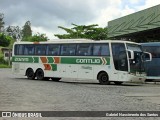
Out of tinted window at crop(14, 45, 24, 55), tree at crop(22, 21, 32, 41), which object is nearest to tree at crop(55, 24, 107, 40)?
tinted window at crop(14, 45, 24, 55)

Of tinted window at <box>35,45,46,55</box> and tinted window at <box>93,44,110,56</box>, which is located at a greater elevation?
tinted window at <box>35,45,46,55</box>

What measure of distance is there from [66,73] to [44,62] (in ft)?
7.56

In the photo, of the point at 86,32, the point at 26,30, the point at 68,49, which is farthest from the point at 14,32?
the point at 68,49

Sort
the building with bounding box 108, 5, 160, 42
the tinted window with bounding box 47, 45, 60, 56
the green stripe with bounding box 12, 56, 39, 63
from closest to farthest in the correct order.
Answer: the tinted window with bounding box 47, 45, 60, 56 < the green stripe with bounding box 12, 56, 39, 63 < the building with bounding box 108, 5, 160, 42

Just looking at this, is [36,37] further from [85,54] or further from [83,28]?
[85,54]

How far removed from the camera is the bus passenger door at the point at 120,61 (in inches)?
1001

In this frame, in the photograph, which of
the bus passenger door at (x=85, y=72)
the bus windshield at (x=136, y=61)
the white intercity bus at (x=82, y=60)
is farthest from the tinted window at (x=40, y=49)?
the bus windshield at (x=136, y=61)

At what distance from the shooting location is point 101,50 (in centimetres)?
2653

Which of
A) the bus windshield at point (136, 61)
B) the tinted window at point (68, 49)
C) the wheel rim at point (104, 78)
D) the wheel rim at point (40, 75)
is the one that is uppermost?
the tinted window at point (68, 49)

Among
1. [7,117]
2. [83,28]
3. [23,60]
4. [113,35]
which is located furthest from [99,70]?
[83,28]

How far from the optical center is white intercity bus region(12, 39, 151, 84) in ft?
84.0

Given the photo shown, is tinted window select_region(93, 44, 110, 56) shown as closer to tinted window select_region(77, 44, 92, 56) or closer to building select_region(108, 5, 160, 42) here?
tinted window select_region(77, 44, 92, 56)

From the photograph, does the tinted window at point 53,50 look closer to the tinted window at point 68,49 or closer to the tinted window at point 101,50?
the tinted window at point 68,49

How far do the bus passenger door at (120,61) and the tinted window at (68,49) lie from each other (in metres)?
3.25
